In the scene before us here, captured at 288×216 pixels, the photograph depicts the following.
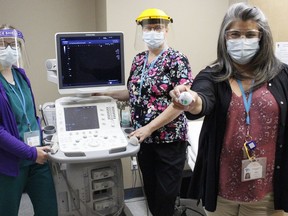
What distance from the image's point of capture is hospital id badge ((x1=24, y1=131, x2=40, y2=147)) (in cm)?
169

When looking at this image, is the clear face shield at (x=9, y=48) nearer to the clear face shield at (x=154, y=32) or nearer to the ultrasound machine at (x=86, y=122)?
the ultrasound machine at (x=86, y=122)

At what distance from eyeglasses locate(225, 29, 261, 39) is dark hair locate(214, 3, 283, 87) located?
2 centimetres

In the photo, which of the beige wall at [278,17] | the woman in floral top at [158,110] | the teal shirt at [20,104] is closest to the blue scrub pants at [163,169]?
the woman in floral top at [158,110]

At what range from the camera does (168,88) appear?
1.89 m

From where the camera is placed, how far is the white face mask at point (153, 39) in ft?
6.41

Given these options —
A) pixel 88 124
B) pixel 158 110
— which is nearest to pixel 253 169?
pixel 158 110

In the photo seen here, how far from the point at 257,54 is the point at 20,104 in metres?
1.22

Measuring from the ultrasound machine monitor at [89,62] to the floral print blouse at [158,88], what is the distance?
0.12 m

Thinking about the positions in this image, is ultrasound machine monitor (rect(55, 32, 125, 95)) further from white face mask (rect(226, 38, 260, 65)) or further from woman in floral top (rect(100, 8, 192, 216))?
white face mask (rect(226, 38, 260, 65))

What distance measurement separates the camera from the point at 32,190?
182 centimetres

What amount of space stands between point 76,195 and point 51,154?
0.49 m

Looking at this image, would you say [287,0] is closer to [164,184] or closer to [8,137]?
[164,184]

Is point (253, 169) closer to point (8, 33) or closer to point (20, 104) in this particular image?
point (20, 104)

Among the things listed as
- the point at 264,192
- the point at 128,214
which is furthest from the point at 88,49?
the point at 128,214
